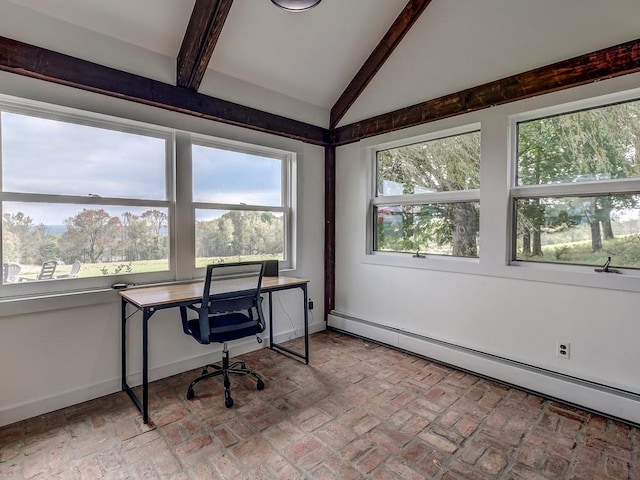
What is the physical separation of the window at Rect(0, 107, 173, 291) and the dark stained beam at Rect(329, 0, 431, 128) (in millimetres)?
1979

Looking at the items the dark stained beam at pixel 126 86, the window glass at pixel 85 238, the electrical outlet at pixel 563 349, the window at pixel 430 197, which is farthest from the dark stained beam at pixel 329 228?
the electrical outlet at pixel 563 349

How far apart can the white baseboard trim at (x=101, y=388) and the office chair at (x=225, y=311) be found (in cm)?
48

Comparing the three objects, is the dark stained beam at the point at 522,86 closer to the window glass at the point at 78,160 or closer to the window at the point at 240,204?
the window at the point at 240,204

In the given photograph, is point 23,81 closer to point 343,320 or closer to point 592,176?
point 343,320

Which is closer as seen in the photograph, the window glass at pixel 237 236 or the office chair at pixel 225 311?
the office chair at pixel 225 311

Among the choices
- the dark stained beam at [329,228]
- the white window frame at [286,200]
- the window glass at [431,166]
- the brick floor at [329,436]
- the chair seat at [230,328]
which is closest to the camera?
the brick floor at [329,436]

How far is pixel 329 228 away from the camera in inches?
168

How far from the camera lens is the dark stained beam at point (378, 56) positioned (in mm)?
3018

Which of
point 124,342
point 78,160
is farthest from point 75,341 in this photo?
point 78,160

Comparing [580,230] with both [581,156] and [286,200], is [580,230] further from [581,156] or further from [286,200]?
[286,200]

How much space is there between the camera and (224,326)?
256 centimetres

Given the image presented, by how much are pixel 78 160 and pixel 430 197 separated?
306 centimetres

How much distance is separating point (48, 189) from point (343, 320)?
122 inches

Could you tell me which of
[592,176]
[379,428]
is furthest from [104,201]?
[592,176]
